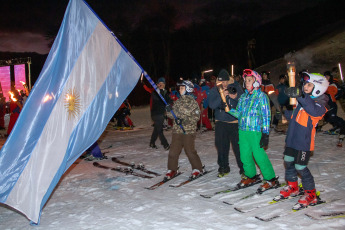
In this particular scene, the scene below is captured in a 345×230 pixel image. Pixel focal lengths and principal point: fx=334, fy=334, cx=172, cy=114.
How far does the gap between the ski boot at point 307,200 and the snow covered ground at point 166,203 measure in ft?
0.29

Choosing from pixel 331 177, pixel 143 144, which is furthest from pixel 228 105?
pixel 143 144

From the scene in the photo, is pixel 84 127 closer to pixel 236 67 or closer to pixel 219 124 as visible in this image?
pixel 219 124

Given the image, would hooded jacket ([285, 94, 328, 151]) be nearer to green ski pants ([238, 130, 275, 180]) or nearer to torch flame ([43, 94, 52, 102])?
green ski pants ([238, 130, 275, 180])

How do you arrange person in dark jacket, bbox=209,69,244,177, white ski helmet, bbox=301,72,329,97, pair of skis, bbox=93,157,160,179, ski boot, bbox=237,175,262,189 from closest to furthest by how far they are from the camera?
white ski helmet, bbox=301,72,329,97 < ski boot, bbox=237,175,262,189 < person in dark jacket, bbox=209,69,244,177 < pair of skis, bbox=93,157,160,179

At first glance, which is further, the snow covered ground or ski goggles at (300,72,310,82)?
ski goggles at (300,72,310,82)

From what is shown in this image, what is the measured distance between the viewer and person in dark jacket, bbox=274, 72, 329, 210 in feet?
14.6

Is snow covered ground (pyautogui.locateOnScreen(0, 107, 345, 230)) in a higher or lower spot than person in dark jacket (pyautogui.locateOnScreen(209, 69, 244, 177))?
lower

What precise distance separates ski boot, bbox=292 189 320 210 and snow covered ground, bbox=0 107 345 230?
0.29ft

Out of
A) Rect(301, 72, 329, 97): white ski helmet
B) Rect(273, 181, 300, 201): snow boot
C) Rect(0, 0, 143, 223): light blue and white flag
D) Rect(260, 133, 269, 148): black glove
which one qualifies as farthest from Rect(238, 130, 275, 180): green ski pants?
Rect(0, 0, 143, 223): light blue and white flag

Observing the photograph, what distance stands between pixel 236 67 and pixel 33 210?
43.6 meters

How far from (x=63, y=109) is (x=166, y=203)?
2.10 metres

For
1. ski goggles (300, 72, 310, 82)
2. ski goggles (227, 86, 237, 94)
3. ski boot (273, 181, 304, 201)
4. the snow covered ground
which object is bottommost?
the snow covered ground

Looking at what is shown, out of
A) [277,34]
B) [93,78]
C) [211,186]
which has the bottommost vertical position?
[211,186]

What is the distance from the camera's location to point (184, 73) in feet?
160
